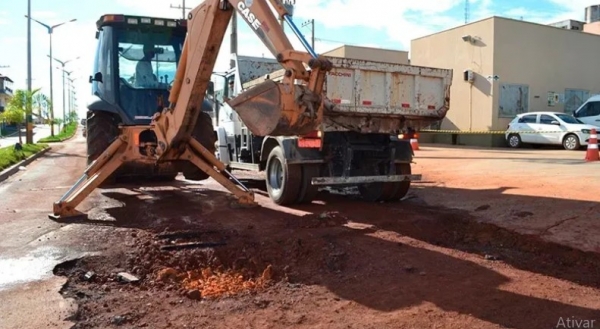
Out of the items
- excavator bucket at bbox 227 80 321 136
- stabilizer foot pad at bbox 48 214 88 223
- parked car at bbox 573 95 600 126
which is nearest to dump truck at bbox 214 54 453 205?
excavator bucket at bbox 227 80 321 136

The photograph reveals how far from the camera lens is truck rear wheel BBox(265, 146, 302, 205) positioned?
8.61 metres

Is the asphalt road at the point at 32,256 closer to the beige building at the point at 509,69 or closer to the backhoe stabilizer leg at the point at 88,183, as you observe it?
the backhoe stabilizer leg at the point at 88,183

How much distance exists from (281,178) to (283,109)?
11.9 feet

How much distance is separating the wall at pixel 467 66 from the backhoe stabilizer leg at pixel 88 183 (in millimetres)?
20878

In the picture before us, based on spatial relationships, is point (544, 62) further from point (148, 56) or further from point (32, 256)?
point (32, 256)

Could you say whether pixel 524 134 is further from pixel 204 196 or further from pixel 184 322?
pixel 184 322

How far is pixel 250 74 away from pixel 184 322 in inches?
316

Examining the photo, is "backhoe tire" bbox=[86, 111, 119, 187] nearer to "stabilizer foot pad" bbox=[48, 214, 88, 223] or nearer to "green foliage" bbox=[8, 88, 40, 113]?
"stabilizer foot pad" bbox=[48, 214, 88, 223]

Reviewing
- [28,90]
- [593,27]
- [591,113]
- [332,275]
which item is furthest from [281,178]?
[593,27]

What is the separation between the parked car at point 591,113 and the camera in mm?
22733

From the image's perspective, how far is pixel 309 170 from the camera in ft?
28.5

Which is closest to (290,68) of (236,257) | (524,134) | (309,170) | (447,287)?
(236,257)

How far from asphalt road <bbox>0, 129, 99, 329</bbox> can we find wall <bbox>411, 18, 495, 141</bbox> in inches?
799

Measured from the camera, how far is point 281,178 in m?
9.11
